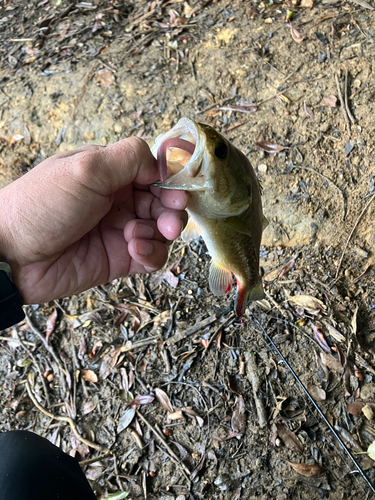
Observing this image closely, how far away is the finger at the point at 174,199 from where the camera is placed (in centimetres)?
186

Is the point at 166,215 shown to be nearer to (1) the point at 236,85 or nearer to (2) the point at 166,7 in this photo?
(1) the point at 236,85

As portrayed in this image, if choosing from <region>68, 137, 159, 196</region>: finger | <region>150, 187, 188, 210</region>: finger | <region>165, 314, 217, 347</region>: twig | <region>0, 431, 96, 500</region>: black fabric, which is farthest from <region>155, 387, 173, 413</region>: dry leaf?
<region>68, 137, 159, 196</region>: finger

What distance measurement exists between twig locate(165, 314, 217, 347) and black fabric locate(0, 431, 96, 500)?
1.23m

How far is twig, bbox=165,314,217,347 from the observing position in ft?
10.3

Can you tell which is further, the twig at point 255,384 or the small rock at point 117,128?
the small rock at point 117,128

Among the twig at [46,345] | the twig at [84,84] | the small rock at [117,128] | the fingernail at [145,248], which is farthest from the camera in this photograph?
the twig at [84,84]

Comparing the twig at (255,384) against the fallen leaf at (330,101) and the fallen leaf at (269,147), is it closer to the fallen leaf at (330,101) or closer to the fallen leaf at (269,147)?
the fallen leaf at (269,147)

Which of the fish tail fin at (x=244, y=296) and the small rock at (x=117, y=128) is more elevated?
the small rock at (x=117, y=128)

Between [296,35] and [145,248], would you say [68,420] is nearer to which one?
[145,248]

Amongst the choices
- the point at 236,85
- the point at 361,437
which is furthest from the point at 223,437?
the point at 236,85

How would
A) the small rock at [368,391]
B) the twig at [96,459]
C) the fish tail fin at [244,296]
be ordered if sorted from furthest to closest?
the twig at [96,459] < the small rock at [368,391] < the fish tail fin at [244,296]

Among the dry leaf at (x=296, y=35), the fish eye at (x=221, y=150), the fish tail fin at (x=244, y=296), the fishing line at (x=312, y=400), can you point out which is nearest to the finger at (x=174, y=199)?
the fish eye at (x=221, y=150)

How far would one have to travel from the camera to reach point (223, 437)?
270 centimetres

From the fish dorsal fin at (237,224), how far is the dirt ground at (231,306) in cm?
134
